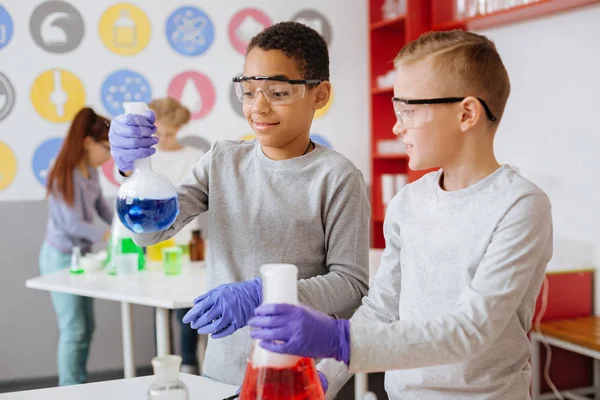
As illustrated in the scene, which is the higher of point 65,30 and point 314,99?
point 65,30

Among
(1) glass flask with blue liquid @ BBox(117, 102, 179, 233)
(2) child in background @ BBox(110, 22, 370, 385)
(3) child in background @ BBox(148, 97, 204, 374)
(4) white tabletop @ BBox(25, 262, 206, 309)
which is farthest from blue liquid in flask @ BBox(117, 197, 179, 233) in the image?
(3) child in background @ BBox(148, 97, 204, 374)

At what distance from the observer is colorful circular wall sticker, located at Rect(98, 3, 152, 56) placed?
3967mm

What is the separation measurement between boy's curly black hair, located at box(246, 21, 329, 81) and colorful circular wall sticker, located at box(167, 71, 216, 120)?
284 centimetres

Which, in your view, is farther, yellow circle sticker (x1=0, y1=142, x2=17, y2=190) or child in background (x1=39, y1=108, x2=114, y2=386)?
yellow circle sticker (x1=0, y1=142, x2=17, y2=190)

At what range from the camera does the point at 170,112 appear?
11.5 feet

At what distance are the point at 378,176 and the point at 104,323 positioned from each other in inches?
81.4

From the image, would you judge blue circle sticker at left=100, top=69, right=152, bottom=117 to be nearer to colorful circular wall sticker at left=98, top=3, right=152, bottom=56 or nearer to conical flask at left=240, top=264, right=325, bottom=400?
colorful circular wall sticker at left=98, top=3, right=152, bottom=56

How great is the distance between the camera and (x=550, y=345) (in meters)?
3.10

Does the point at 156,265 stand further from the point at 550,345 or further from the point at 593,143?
the point at 593,143

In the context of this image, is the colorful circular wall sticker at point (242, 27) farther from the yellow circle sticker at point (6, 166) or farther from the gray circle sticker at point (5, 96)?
the yellow circle sticker at point (6, 166)

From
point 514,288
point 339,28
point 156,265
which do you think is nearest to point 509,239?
point 514,288

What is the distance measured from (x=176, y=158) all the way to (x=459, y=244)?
8.43 feet

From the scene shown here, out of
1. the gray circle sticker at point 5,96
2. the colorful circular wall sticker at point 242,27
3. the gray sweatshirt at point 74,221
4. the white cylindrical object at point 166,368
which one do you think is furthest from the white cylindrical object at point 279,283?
the colorful circular wall sticker at point 242,27

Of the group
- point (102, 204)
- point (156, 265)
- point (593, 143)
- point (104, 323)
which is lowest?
point (104, 323)
